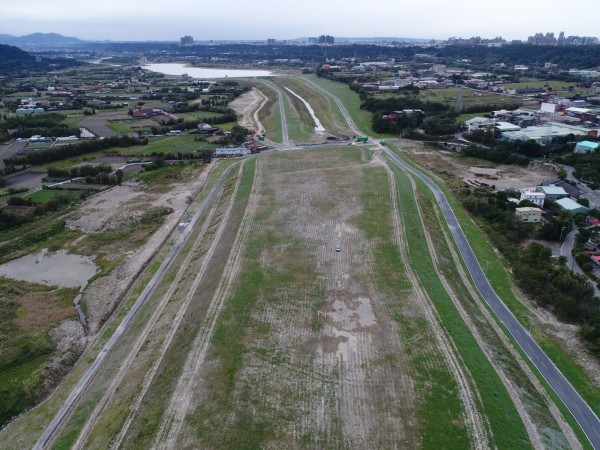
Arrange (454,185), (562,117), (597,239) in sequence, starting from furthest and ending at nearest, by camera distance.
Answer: (562,117) → (454,185) → (597,239)

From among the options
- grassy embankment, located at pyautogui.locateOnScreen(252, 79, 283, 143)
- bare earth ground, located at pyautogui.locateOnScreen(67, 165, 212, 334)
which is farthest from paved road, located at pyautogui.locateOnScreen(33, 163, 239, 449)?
grassy embankment, located at pyautogui.locateOnScreen(252, 79, 283, 143)

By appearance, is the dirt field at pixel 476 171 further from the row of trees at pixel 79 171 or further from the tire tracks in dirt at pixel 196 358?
the row of trees at pixel 79 171

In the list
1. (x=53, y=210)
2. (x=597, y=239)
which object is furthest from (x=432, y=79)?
(x=53, y=210)

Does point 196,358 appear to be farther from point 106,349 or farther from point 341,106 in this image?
point 341,106

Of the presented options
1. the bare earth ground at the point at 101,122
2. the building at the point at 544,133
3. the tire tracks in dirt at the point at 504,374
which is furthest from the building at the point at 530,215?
the bare earth ground at the point at 101,122

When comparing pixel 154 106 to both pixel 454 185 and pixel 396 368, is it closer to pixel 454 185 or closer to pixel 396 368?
pixel 454 185

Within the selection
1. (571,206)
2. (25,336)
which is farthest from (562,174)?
(25,336)

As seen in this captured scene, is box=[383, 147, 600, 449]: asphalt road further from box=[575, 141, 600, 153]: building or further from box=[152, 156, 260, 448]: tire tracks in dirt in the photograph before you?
box=[575, 141, 600, 153]: building
